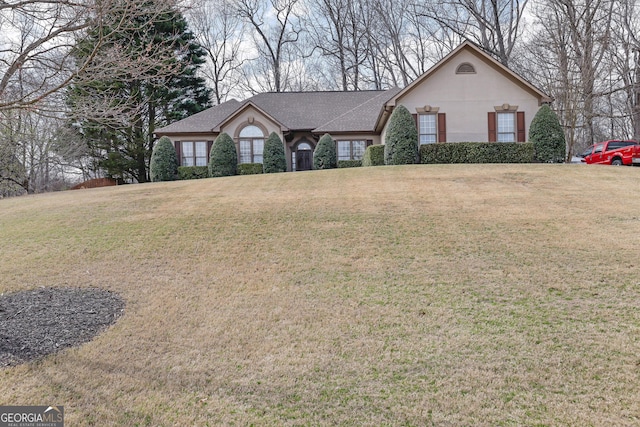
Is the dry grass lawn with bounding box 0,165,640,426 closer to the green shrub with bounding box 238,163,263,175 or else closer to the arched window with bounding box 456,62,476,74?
the arched window with bounding box 456,62,476,74

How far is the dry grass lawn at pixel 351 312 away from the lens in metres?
3.38

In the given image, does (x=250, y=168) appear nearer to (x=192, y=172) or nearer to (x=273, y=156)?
(x=273, y=156)

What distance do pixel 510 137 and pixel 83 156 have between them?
26311mm

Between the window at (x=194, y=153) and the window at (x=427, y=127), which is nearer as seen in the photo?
the window at (x=427, y=127)

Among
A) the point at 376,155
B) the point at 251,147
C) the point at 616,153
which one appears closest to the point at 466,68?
the point at 376,155

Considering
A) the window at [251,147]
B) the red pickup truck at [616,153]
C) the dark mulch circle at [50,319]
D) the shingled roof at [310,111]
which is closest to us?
the dark mulch circle at [50,319]

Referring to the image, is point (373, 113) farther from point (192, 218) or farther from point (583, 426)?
point (583, 426)

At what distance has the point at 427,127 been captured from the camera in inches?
756

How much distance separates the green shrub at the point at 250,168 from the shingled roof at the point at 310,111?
272 centimetres

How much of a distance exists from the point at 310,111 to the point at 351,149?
4306mm

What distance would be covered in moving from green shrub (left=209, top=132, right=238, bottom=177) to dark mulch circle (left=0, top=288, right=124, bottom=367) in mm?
16439

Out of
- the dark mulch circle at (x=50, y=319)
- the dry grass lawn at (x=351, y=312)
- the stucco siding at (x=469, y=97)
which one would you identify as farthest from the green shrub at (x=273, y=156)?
the dark mulch circle at (x=50, y=319)

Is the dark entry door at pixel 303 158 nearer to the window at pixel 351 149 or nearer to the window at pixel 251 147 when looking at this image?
the window at pixel 351 149

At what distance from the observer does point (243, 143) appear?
925 inches
